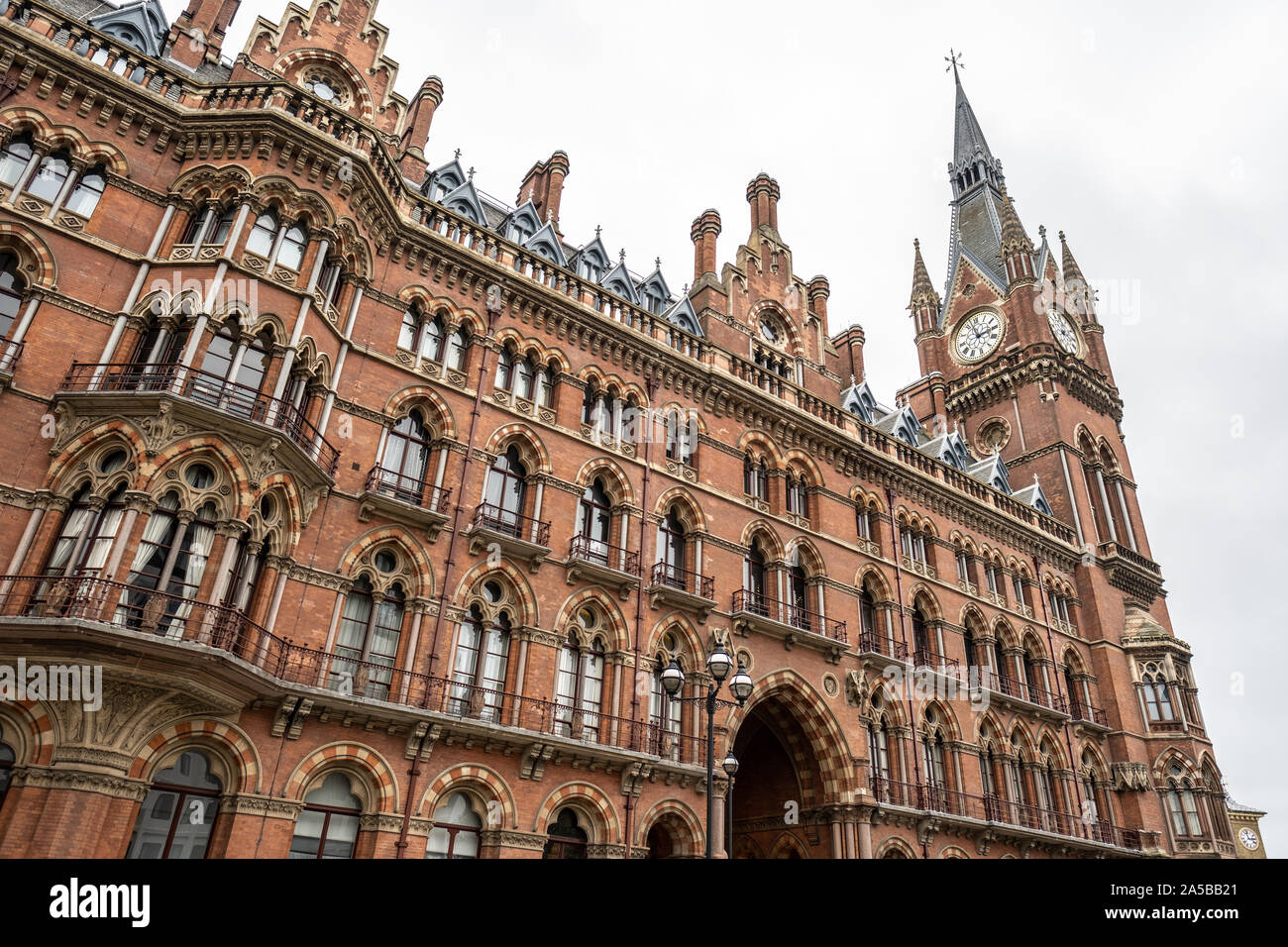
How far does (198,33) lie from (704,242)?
55.9 ft

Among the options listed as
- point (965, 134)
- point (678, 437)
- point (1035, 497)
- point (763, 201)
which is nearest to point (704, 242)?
point (763, 201)

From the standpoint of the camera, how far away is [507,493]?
21469mm

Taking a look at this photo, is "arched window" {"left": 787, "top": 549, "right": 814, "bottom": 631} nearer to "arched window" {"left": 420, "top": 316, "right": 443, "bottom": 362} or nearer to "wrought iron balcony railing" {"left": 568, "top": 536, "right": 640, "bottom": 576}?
"wrought iron balcony railing" {"left": 568, "top": 536, "right": 640, "bottom": 576}

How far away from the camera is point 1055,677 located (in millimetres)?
33812

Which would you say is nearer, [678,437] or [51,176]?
[51,176]

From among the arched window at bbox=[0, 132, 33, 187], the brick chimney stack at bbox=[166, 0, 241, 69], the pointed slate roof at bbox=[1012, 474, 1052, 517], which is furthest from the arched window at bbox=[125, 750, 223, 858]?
the pointed slate roof at bbox=[1012, 474, 1052, 517]

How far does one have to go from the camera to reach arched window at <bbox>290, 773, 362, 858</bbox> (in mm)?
15727

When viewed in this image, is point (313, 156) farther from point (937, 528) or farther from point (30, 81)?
point (937, 528)

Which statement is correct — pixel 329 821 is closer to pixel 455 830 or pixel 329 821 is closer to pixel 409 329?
pixel 455 830

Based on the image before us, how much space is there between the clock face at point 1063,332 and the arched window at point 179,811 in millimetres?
45057

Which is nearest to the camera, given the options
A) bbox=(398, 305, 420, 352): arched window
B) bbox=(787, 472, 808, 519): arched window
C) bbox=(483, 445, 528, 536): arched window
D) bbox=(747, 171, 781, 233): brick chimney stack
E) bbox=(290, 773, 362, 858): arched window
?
bbox=(290, 773, 362, 858): arched window

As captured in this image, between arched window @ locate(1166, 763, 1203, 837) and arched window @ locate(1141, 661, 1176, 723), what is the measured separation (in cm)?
214
